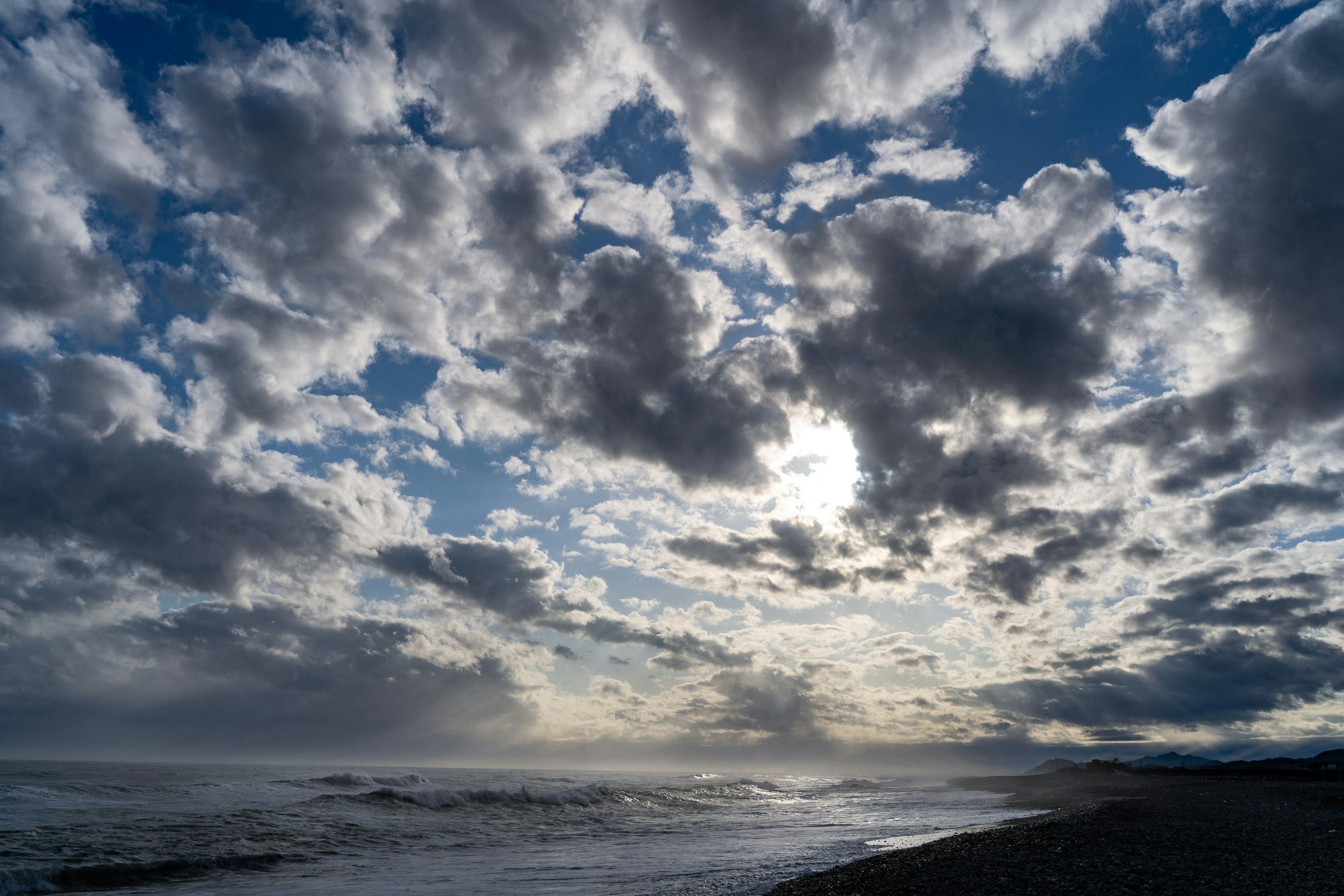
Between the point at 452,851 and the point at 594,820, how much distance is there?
46.9ft

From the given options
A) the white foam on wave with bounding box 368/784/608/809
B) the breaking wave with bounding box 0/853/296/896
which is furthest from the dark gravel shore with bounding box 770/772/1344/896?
the white foam on wave with bounding box 368/784/608/809

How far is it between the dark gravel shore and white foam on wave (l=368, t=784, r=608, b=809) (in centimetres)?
3331

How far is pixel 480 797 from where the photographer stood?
49375 mm

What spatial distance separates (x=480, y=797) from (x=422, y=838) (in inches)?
848

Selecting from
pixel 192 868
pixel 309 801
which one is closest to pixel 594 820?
pixel 309 801

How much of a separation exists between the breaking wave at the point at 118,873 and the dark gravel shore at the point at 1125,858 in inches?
774

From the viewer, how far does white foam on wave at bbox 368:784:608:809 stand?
44.8 m

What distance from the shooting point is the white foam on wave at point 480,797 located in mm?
44750

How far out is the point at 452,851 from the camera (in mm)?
25953

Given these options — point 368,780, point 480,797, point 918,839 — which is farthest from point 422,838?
point 368,780

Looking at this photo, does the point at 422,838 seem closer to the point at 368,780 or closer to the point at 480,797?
the point at 480,797

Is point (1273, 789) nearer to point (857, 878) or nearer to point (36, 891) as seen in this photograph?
point (857, 878)

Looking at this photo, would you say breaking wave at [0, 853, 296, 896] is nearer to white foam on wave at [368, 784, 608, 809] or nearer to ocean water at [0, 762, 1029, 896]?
ocean water at [0, 762, 1029, 896]

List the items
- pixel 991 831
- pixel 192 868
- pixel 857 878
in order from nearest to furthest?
pixel 857 878
pixel 192 868
pixel 991 831
